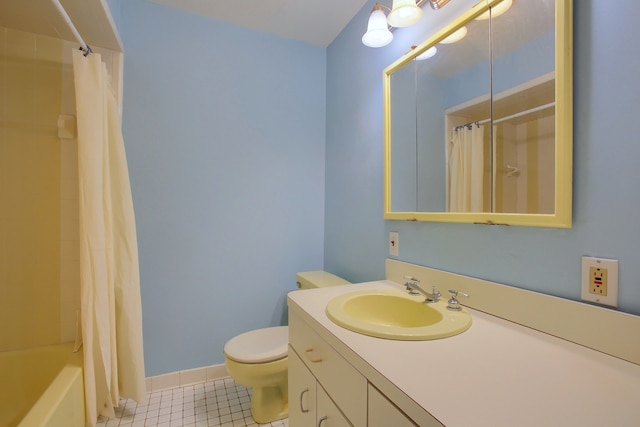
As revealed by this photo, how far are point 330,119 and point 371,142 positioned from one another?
609mm

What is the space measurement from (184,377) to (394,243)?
1603mm

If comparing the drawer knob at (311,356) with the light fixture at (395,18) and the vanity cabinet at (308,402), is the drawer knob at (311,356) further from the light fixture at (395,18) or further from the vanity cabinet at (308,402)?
the light fixture at (395,18)

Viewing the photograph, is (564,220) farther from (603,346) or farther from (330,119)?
(330,119)

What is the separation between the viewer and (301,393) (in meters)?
1.04

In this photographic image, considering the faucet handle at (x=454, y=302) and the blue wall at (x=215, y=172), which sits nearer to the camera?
the faucet handle at (x=454, y=302)

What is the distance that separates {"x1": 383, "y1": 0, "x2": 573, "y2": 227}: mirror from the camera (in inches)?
31.0

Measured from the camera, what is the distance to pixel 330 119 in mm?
2111

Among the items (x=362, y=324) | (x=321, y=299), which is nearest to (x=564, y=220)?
(x=362, y=324)

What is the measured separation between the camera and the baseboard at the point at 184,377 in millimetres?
1758

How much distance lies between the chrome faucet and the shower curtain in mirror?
1.09 feet

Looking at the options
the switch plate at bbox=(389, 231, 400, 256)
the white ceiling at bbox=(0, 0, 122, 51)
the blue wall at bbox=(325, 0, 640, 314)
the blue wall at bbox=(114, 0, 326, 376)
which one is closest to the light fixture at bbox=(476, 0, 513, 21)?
the blue wall at bbox=(325, 0, 640, 314)

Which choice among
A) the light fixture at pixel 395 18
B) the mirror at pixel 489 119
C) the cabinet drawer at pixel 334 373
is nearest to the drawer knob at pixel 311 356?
the cabinet drawer at pixel 334 373

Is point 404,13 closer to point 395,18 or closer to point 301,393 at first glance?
point 395,18

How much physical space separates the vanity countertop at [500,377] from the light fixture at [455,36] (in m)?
1.00
